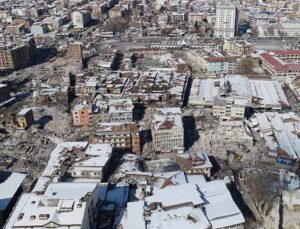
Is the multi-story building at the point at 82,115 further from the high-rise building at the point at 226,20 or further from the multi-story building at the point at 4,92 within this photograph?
the high-rise building at the point at 226,20

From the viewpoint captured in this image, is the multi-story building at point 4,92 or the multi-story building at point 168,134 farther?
the multi-story building at point 4,92

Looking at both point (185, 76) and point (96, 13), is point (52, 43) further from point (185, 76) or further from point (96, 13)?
point (185, 76)

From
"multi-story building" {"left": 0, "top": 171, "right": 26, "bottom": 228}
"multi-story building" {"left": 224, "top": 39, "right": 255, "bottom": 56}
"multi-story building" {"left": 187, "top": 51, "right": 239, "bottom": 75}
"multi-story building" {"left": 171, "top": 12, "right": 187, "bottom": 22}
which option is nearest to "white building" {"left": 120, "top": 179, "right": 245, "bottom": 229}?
"multi-story building" {"left": 0, "top": 171, "right": 26, "bottom": 228}

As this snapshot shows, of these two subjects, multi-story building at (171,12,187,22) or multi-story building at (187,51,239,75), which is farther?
multi-story building at (171,12,187,22)

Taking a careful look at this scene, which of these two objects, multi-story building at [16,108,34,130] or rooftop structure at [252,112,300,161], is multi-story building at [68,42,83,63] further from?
rooftop structure at [252,112,300,161]

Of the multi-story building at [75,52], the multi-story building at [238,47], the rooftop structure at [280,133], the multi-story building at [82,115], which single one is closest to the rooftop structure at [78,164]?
the multi-story building at [82,115]

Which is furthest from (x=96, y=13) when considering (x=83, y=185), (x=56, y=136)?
(x=83, y=185)

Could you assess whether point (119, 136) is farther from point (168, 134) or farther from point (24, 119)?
point (24, 119)
